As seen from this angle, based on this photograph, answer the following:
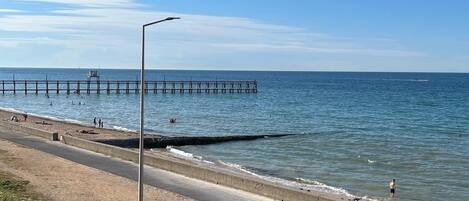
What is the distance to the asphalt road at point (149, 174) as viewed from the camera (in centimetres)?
1802

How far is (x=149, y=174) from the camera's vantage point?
21516mm

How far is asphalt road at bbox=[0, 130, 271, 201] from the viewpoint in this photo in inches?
709

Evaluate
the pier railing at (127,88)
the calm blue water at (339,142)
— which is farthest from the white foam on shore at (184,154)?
the pier railing at (127,88)

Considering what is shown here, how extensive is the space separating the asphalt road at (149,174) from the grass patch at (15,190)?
3.75m

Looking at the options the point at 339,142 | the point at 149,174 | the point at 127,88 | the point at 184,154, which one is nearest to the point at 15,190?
the point at 149,174

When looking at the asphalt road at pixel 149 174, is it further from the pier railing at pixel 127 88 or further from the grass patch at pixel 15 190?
the pier railing at pixel 127 88

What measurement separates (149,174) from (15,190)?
5176mm

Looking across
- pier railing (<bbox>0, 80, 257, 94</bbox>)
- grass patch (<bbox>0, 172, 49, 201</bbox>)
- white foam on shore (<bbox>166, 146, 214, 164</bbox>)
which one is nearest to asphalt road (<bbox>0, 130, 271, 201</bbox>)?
grass patch (<bbox>0, 172, 49, 201</bbox>)

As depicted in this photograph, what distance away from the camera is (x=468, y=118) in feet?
198

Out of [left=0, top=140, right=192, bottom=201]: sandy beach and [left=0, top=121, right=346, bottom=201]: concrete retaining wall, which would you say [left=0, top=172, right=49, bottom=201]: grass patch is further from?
[left=0, top=121, right=346, bottom=201]: concrete retaining wall

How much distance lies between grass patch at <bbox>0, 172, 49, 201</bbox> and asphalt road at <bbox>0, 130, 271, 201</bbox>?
3.75 m

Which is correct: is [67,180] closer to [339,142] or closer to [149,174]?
[149,174]

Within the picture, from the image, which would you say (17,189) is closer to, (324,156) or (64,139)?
(64,139)

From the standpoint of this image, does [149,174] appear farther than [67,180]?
Yes
